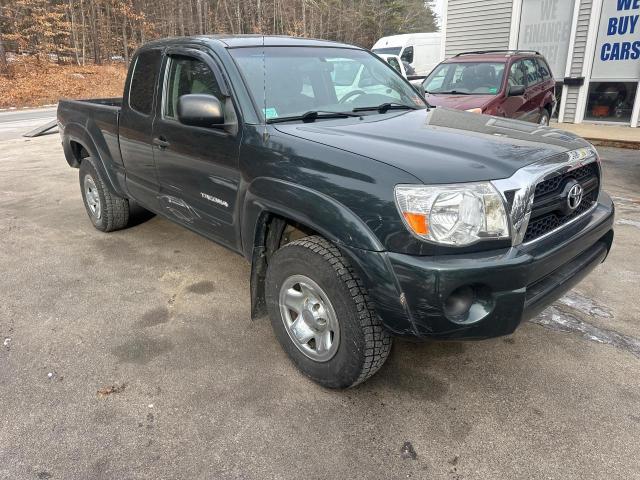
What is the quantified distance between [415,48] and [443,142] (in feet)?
59.9

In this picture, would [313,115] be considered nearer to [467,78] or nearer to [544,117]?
[467,78]

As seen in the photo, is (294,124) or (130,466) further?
(294,124)

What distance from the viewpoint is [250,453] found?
223 cm

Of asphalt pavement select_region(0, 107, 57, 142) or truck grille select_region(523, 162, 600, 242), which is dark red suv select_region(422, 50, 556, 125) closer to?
truck grille select_region(523, 162, 600, 242)

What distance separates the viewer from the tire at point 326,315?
7.59 feet

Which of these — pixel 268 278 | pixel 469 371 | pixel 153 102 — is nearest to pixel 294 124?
pixel 268 278

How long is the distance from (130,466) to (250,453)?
1.75 ft

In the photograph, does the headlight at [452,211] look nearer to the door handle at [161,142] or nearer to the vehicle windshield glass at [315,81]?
the vehicle windshield glass at [315,81]

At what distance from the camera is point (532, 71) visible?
8727 millimetres

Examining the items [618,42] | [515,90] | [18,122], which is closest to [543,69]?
[515,90]

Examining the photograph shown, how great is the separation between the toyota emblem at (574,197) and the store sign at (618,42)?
1014 centimetres

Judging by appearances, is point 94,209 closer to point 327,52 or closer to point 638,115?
point 327,52

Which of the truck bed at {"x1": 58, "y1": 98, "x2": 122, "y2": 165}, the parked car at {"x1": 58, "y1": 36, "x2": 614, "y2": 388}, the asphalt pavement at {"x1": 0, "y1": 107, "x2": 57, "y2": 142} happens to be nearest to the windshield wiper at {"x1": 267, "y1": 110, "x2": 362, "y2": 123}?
the parked car at {"x1": 58, "y1": 36, "x2": 614, "y2": 388}

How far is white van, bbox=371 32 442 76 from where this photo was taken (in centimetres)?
1881
